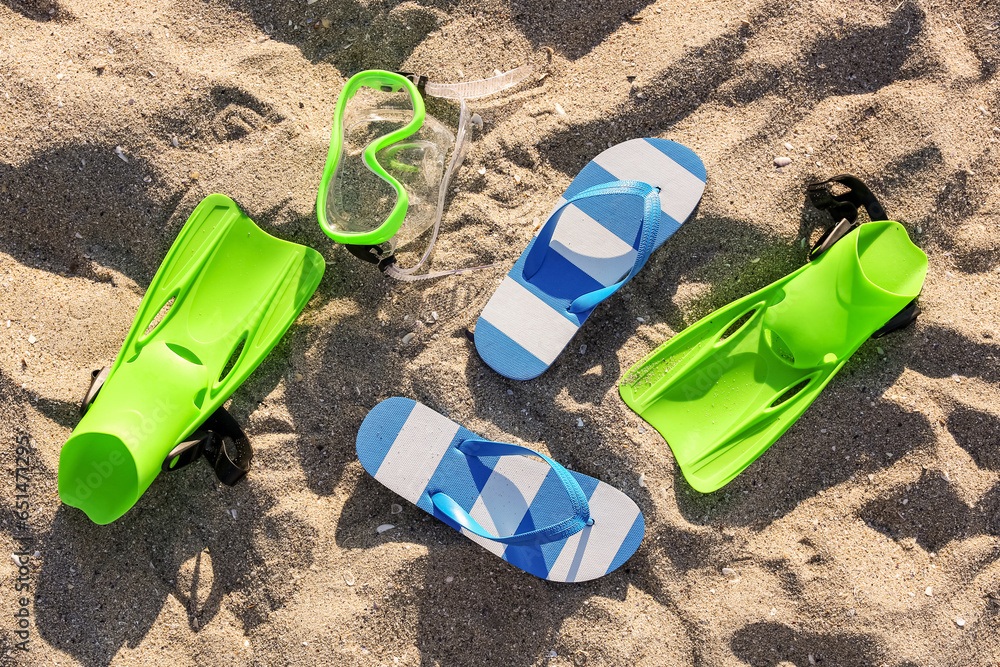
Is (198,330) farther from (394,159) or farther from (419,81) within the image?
(419,81)

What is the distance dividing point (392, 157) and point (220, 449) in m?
1.09

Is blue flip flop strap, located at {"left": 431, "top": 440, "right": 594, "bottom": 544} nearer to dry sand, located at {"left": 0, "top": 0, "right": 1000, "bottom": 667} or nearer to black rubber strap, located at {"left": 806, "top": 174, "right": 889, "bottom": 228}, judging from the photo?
dry sand, located at {"left": 0, "top": 0, "right": 1000, "bottom": 667}

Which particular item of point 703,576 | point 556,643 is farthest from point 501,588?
point 703,576

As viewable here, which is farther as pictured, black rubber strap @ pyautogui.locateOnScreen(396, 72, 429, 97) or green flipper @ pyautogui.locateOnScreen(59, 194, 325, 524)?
black rubber strap @ pyautogui.locateOnScreen(396, 72, 429, 97)

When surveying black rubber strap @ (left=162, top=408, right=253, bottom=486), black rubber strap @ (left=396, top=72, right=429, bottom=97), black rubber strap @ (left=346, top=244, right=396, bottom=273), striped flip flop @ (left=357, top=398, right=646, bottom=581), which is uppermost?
black rubber strap @ (left=396, top=72, right=429, bottom=97)

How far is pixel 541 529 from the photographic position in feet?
6.23

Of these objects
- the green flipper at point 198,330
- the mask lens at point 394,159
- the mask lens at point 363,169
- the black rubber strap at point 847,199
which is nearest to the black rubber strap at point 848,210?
the black rubber strap at point 847,199

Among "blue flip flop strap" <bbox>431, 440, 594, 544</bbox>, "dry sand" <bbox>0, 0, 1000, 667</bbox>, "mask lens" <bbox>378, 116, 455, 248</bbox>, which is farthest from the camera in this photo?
"mask lens" <bbox>378, 116, 455, 248</bbox>

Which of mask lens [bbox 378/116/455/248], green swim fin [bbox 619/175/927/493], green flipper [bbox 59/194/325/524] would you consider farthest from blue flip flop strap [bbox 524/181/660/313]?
green flipper [bbox 59/194/325/524]

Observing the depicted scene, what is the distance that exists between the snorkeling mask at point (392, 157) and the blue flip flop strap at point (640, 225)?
0.35m

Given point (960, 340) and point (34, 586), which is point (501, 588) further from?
point (960, 340)

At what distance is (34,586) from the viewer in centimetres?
191

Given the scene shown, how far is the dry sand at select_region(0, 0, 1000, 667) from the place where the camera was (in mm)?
1938

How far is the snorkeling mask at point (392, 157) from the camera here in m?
1.95
